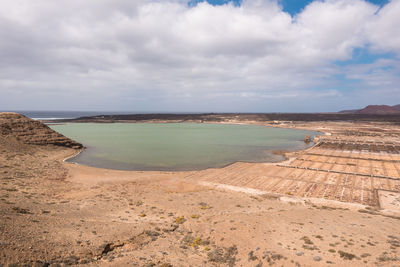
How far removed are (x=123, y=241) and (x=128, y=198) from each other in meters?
7.55

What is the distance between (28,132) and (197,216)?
3994 centimetres

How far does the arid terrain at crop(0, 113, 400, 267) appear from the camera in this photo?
34.0ft

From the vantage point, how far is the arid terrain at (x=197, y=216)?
10.4 meters

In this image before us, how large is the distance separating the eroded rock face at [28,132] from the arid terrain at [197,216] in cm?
914

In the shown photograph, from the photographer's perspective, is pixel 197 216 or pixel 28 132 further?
pixel 28 132

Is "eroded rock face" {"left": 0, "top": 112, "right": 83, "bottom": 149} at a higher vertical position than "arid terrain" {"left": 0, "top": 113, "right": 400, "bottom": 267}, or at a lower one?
higher

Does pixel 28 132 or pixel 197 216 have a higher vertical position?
pixel 28 132

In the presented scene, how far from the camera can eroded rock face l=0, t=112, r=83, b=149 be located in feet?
→ 124

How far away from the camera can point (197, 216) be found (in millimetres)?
15664

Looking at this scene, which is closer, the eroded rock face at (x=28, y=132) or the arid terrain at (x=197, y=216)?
the arid terrain at (x=197, y=216)

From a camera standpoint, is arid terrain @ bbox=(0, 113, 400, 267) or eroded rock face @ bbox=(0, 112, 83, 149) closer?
arid terrain @ bbox=(0, 113, 400, 267)

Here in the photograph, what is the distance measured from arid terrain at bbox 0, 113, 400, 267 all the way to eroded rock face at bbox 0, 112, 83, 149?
360 inches

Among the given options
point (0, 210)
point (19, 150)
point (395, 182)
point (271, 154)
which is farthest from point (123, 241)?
point (271, 154)

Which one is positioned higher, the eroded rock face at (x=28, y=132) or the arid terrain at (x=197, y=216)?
the eroded rock face at (x=28, y=132)
